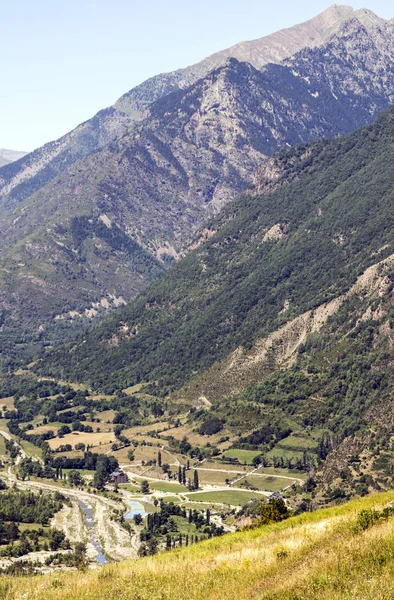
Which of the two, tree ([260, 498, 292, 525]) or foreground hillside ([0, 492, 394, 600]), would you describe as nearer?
foreground hillside ([0, 492, 394, 600])

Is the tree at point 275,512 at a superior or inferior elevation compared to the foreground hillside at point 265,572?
inferior

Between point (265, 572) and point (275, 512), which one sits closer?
point (265, 572)

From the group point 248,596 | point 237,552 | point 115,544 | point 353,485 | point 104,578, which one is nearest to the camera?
point 248,596

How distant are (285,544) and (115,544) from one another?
469ft

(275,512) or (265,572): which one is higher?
(265,572)

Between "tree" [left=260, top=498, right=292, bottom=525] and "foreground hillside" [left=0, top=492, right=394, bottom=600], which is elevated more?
"foreground hillside" [left=0, top=492, right=394, bottom=600]

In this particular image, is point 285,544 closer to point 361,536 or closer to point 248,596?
point 361,536

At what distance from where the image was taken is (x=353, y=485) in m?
200

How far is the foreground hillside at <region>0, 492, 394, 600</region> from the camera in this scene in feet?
114

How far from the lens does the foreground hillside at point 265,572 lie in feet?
114

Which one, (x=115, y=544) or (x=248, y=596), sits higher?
(x=248, y=596)

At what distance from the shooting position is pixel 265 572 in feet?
130

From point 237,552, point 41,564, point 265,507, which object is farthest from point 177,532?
point 237,552

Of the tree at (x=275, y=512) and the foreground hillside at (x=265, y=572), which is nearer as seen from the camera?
the foreground hillside at (x=265, y=572)
